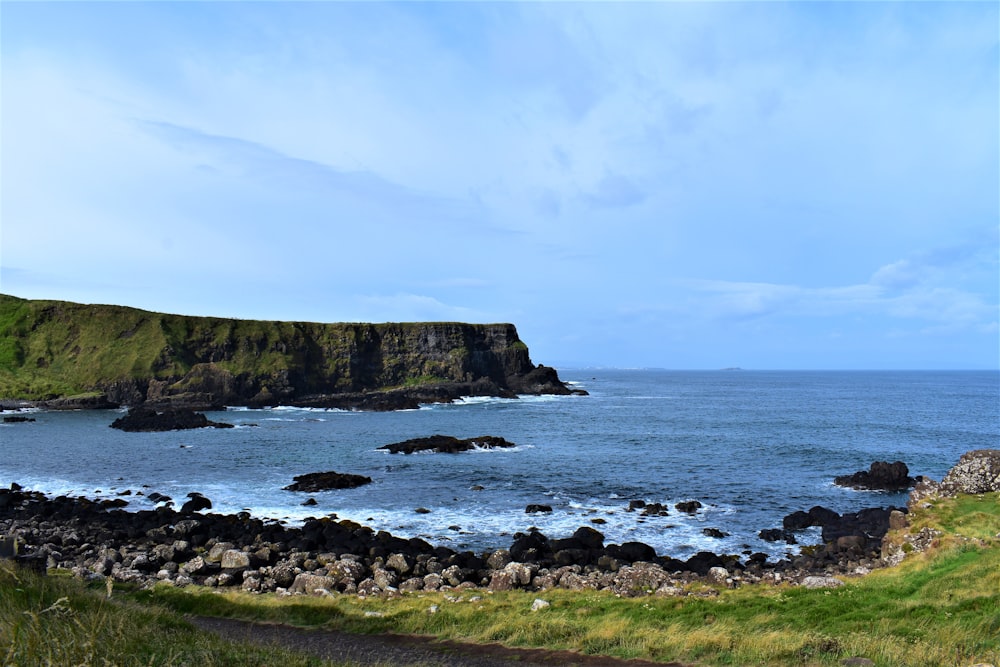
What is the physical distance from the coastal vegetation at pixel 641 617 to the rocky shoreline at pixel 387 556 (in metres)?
1.47

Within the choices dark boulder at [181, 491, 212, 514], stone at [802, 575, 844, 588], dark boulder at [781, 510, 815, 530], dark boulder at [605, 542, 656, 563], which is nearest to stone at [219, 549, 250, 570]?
dark boulder at [181, 491, 212, 514]

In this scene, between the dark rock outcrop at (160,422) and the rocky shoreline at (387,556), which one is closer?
the rocky shoreline at (387,556)

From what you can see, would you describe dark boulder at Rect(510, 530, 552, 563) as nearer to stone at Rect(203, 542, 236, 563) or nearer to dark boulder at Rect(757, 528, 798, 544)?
dark boulder at Rect(757, 528, 798, 544)

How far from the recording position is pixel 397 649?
14.2m

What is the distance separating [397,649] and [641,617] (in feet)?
21.2

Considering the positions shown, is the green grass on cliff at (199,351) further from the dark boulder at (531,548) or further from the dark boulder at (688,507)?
the dark boulder at (531,548)

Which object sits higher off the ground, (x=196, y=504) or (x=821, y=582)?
(x=821, y=582)

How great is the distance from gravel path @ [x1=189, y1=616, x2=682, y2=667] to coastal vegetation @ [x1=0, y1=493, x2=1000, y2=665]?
473mm

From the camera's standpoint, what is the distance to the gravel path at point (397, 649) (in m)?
12.9

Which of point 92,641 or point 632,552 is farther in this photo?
point 632,552

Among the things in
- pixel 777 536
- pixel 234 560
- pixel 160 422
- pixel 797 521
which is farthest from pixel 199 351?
pixel 777 536

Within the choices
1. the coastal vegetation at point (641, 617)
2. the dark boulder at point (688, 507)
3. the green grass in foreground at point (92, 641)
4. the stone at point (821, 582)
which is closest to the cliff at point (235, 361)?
the dark boulder at point (688, 507)

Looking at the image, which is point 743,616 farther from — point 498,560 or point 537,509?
point 537,509

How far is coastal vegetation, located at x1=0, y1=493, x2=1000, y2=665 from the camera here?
8.10 meters
